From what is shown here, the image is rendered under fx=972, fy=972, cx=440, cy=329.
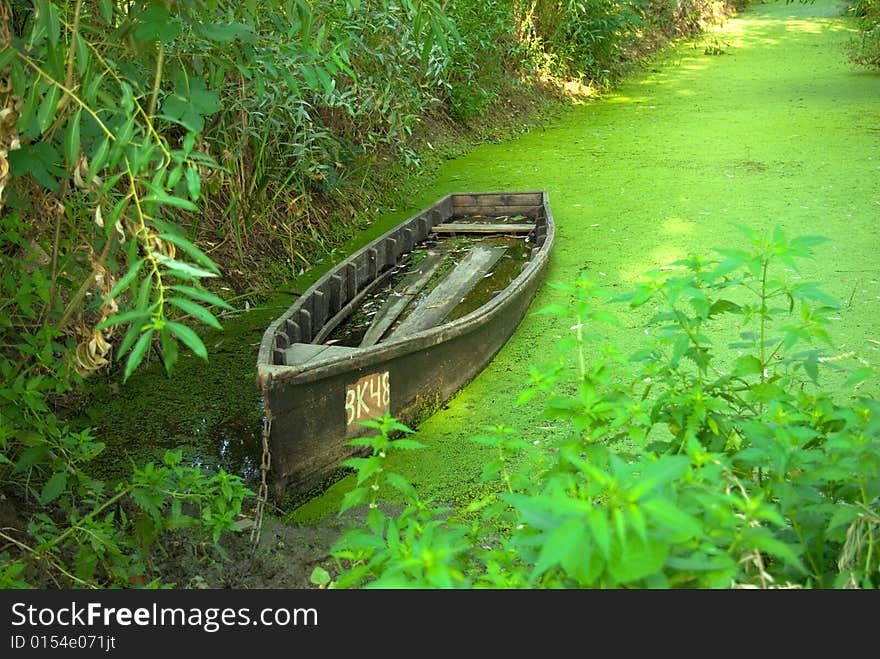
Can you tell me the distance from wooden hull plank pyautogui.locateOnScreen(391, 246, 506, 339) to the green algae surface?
0.33 meters

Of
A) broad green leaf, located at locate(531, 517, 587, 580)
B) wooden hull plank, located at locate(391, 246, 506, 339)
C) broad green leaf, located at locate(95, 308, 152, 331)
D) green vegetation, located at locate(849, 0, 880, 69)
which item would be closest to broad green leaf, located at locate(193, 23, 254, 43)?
broad green leaf, located at locate(95, 308, 152, 331)

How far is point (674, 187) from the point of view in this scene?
601 cm

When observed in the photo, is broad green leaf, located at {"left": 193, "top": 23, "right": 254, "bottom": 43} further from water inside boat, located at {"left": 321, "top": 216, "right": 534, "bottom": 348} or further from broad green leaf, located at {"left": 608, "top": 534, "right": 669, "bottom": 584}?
water inside boat, located at {"left": 321, "top": 216, "right": 534, "bottom": 348}

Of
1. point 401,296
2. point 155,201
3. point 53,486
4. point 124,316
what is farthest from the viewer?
point 401,296

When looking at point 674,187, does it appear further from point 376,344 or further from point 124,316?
point 124,316

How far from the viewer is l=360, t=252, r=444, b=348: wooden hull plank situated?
4.02m

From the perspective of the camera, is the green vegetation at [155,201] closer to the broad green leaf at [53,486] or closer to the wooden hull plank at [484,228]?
the broad green leaf at [53,486]

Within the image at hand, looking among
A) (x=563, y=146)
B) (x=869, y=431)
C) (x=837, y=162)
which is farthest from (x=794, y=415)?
(x=563, y=146)

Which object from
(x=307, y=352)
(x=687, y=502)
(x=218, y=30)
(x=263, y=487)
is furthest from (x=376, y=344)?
(x=687, y=502)

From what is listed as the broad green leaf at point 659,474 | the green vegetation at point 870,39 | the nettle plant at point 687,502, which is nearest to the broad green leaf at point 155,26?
the nettle plant at point 687,502

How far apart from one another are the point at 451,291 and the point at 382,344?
1.29m

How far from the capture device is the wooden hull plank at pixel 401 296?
13.2ft
